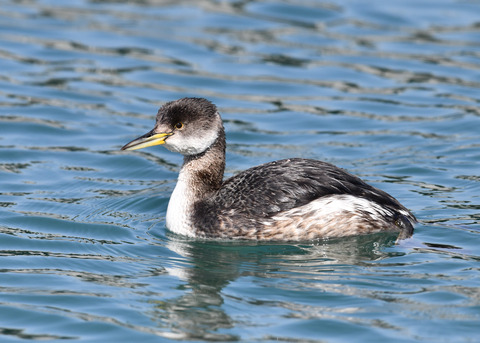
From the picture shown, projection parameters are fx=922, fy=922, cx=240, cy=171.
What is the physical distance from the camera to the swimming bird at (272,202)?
990 cm

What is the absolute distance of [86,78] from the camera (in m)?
16.4

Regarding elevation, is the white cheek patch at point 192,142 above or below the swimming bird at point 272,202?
above

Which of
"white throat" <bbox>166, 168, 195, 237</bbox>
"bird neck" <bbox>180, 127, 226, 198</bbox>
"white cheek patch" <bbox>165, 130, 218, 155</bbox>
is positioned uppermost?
"white cheek patch" <bbox>165, 130, 218, 155</bbox>

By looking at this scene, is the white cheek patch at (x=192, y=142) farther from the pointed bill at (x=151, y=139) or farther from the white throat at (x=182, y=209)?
the white throat at (x=182, y=209)

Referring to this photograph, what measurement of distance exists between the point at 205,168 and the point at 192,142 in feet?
1.20

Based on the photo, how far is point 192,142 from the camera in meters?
10.3

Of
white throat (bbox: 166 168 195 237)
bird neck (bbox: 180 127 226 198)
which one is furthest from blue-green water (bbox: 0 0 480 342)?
bird neck (bbox: 180 127 226 198)

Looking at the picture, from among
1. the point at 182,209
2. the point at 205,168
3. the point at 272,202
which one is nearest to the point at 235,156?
the point at 205,168

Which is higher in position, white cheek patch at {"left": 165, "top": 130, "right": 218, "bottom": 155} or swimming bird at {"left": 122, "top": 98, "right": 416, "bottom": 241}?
white cheek patch at {"left": 165, "top": 130, "right": 218, "bottom": 155}

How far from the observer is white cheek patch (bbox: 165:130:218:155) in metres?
10.3

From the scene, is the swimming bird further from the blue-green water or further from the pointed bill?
the blue-green water

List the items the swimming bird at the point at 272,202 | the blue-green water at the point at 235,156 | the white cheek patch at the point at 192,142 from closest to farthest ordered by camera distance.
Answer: the blue-green water at the point at 235,156 → the swimming bird at the point at 272,202 → the white cheek patch at the point at 192,142

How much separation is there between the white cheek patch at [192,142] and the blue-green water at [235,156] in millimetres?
989

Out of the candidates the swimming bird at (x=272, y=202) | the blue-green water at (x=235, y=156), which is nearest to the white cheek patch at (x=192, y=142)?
the swimming bird at (x=272, y=202)
